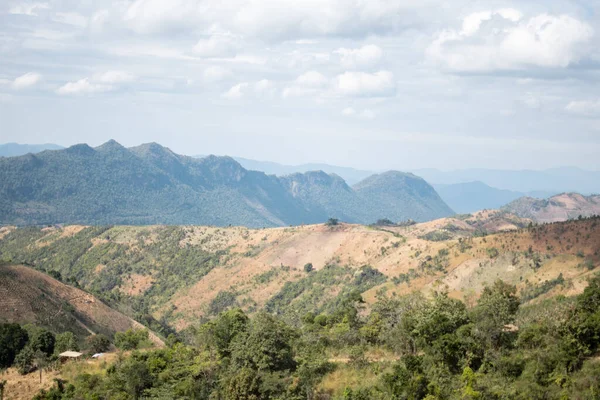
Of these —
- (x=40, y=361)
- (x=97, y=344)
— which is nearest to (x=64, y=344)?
(x=97, y=344)

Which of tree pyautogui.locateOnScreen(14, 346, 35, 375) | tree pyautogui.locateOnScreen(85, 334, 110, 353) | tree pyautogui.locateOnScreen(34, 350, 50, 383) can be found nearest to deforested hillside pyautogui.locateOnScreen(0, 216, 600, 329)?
tree pyautogui.locateOnScreen(85, 334, 110, 353)

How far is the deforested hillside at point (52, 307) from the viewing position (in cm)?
7231

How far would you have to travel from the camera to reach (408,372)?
35719mm

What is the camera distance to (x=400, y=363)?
38.9m

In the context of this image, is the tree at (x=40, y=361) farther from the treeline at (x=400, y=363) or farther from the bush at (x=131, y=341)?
the bush at (x=131, y=341)

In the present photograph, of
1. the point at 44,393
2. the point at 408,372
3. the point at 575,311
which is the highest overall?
the point at 575,311

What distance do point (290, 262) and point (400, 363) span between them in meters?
102

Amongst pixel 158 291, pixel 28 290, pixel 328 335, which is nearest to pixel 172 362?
pixel 328 335

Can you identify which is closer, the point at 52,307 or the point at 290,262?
the point at 52,307

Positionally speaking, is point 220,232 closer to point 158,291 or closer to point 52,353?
point 158,291

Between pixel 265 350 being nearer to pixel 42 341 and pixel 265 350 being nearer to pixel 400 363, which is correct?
pixel 400 363

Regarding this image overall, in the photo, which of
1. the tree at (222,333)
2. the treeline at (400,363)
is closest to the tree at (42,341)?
→ the treeline at (400,363)

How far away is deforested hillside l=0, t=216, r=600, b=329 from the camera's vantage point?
3649 inches

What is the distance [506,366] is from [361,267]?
295 ft
